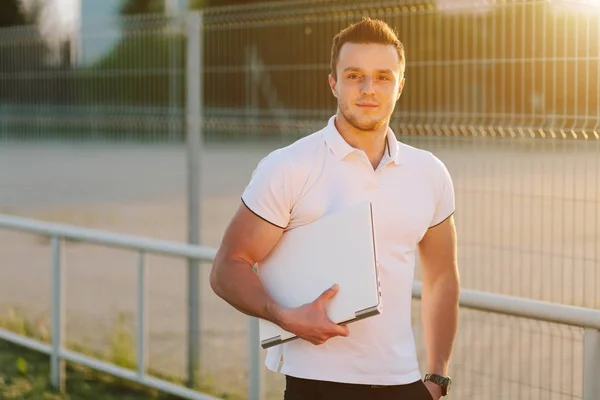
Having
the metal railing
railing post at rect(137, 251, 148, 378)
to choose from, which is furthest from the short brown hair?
railing post at rect(137, 251, 148, 378)

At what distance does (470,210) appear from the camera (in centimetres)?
550

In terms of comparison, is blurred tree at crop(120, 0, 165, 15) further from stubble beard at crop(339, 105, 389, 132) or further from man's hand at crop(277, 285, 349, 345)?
man's hand at crop(277, 285, 349, 345)

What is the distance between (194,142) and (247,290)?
3840mm

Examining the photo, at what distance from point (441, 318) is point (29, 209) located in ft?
43.6

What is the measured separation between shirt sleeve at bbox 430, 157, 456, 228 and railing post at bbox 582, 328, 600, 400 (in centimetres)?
69

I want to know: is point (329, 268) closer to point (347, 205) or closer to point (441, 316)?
point (347, 205)

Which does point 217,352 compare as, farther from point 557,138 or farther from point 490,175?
point 557,138

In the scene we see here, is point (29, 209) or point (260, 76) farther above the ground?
point (260, 76)

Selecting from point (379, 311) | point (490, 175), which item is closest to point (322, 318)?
point (379, 311)

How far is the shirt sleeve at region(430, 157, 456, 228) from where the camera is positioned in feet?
10.1

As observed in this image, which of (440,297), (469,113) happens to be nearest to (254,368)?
(469,113)

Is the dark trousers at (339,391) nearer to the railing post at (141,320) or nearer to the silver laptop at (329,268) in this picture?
the silver laptop at (329,268)

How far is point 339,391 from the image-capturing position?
295 centimetres

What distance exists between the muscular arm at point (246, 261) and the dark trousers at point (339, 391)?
0.69ft
